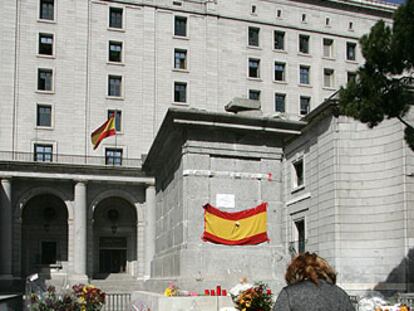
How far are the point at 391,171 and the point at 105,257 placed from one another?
2828 cm

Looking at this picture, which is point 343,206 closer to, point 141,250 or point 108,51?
point 141,250

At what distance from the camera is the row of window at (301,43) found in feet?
186

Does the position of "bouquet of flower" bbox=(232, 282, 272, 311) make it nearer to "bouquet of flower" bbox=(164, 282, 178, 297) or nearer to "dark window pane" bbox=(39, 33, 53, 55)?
"bouquet of flower" bbox=(164, 282, 178, 297)

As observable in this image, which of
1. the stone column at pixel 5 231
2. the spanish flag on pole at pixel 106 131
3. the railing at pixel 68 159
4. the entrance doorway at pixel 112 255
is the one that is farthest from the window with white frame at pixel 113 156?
the stone column at pixel 5 231

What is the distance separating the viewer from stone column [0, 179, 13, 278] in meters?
46.6

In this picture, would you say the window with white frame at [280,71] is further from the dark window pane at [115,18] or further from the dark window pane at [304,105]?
the dark window pane at [115,18]

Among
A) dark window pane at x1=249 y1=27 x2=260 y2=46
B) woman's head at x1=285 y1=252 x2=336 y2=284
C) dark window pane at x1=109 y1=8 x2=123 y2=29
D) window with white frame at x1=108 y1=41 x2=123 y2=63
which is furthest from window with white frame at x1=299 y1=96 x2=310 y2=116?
woman's head at x1=285 y1=252 x2=336 y2=284

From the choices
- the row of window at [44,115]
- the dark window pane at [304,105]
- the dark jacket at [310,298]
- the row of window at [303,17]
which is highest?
the row of window at [303,17]

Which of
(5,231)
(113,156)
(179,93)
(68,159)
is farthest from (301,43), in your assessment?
(5,231)

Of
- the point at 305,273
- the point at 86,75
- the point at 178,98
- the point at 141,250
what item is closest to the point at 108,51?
the point at 86,75

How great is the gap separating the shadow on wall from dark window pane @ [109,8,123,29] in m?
31.8

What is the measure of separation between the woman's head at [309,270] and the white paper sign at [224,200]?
10.0 meters

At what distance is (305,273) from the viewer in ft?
16.9

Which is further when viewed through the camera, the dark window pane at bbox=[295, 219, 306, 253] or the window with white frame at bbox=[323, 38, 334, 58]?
the window with white frame at bbox=[323, 38, 334, 58]
